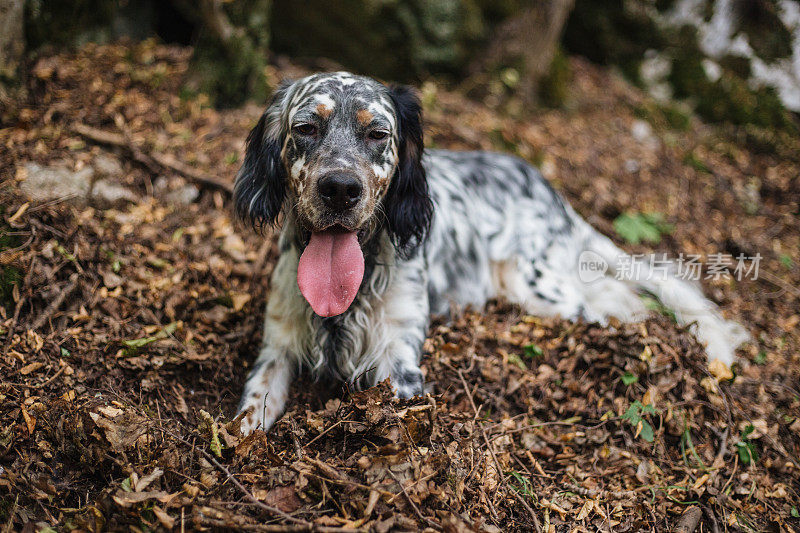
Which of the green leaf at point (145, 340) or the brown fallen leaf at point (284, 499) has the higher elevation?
the brown fallen leaf at point (284, 499)

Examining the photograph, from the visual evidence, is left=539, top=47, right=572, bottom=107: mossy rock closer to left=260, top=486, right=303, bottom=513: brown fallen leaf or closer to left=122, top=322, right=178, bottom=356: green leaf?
left=122, top=322, right=178, bottom=356: green leaf

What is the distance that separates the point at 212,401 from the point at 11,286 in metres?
1.13

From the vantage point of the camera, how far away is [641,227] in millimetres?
4613

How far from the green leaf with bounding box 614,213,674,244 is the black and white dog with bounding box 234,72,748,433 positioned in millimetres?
963

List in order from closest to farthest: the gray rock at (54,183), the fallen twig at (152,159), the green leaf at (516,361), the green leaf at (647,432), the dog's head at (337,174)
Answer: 1. the dog's head at (337,174)
2. the green leaf at (647,432)
3. the green leaf at (516,361)
4. the gray rock at (54,183)
5. the fallen twig at (152,159)

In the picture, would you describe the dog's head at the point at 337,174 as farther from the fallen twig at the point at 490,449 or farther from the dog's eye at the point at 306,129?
the fallen twig at the point at 490,449

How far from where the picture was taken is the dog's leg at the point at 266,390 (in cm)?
249

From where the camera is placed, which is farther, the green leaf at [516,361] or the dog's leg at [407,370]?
the green leaf at [516,361]

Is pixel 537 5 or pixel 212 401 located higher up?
pixel 537 5

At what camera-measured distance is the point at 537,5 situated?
5.49 metres

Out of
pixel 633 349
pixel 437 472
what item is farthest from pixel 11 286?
pixel 633 349

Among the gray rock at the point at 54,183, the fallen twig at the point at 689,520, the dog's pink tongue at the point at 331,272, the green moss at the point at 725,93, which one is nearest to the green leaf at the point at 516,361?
the fallen twig at the point at 689,520

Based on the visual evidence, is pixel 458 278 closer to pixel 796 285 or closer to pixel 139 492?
pixel 139 492

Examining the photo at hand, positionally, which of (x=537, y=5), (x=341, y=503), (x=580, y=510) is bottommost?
(x=580, y=510)
